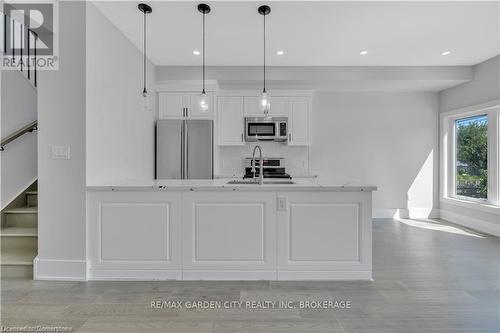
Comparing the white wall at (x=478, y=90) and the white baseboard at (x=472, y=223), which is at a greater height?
the white wall at (x=478, y=90)

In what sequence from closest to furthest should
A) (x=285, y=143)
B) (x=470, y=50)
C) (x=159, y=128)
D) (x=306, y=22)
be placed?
(x=306, y=22), (x=470, y=50), (x=159, y=128), (x=285, y=143)

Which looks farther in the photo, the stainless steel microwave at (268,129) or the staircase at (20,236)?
the stainless steel microwave at (268,129)

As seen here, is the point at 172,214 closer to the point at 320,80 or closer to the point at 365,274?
the point at 365,274

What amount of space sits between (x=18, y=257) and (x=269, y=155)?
3.86 metres

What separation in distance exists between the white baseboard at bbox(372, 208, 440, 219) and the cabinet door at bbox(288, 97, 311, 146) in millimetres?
2140

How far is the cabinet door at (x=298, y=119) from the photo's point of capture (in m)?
5.15

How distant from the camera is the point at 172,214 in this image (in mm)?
2770

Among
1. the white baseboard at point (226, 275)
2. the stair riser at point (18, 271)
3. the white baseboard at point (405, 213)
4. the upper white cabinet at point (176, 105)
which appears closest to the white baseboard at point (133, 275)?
the white baseboard at point (226, 275)

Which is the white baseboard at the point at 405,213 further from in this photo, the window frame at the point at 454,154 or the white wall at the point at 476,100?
the window frame at the point at 454,154

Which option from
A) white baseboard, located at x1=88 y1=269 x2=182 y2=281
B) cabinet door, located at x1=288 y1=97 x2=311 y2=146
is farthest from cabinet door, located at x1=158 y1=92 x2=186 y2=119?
white baseboard, located at x1=88 y1=269 x2=182 y2=281

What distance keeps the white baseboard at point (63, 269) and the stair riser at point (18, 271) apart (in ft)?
0.28

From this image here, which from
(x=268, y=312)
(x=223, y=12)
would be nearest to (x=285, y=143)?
(x=223, y=12)

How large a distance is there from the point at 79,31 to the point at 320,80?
3504mm

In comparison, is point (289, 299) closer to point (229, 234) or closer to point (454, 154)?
point (229, 234)
